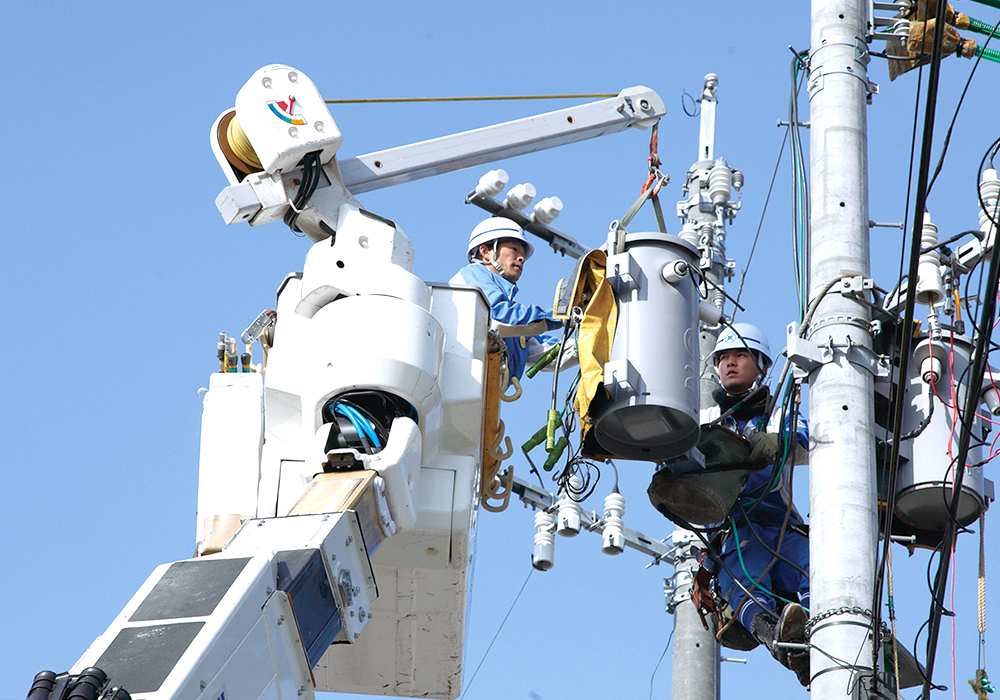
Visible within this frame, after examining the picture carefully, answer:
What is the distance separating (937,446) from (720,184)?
7363 millimetres

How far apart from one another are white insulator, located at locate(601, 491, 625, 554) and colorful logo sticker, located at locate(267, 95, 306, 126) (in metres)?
7.56

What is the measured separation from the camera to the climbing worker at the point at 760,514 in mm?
8109

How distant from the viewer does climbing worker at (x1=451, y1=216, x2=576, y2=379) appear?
852cm

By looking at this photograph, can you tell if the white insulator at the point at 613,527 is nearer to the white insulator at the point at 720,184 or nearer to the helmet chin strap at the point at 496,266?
the white insulator at the point at 720,184

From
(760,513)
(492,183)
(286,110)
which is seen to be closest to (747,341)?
(760,513)

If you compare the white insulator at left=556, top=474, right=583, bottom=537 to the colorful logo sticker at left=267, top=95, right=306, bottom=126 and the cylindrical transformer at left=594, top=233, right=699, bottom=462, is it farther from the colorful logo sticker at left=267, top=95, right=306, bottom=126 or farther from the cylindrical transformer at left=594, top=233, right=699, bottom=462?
the colorful logo sticker at left=267, top=95, right=306, bottom=126

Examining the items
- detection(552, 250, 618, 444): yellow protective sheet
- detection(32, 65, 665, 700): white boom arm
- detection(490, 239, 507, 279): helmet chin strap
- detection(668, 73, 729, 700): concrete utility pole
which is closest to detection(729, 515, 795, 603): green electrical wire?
detection(552, 250, 618, 444): yellow protective sheet

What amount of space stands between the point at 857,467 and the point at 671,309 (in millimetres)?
1429

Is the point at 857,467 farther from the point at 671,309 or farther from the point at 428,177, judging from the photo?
the point at 428,177

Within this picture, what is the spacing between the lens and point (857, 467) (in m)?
6.87

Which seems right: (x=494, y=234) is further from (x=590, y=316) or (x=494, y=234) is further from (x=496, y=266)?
(x=590, y=316)

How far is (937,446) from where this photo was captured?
25.5 ft

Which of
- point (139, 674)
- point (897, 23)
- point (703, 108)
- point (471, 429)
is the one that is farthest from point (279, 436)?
point (703, 108)

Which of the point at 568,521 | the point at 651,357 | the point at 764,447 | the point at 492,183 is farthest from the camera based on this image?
the point at 568,521
